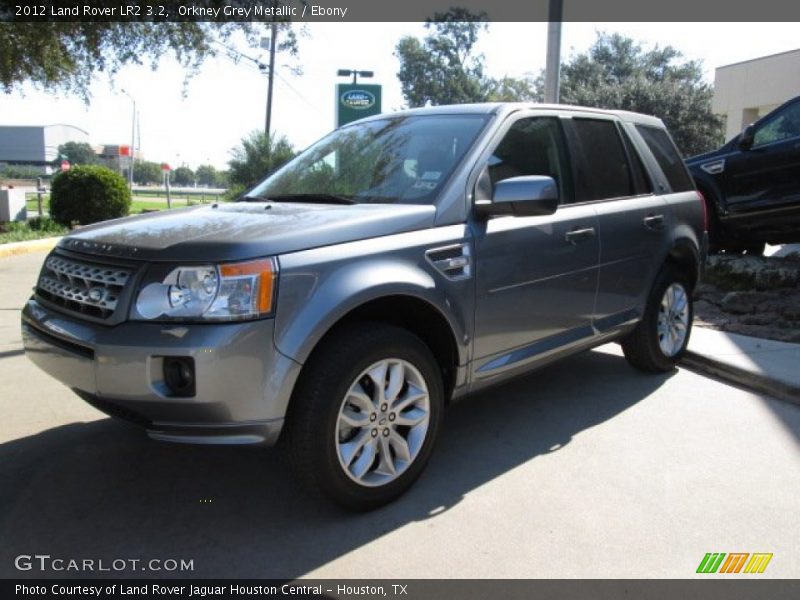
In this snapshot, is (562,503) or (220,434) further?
(562,503)

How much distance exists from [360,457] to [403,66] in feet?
245

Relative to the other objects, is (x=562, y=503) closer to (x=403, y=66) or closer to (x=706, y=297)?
(x=706, y=297)

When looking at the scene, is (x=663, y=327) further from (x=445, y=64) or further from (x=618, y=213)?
(x=445, y=64)

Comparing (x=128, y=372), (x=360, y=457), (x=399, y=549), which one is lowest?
(x=399, y=549)

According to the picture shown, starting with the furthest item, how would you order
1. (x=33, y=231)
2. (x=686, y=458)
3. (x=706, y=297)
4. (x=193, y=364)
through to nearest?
(x=33, y=231), (x=706, y=297), (x=686, y=458), (x=193, y=364)

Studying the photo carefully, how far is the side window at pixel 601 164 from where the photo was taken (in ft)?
14.2

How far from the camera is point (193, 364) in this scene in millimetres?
2600

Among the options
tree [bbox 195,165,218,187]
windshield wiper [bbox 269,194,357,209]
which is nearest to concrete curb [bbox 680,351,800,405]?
windshield wiper [bbox 269,194,357,209]

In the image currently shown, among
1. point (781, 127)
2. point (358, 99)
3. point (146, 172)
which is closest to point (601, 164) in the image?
point (781, 127)

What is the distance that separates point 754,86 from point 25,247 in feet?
A: 67.1

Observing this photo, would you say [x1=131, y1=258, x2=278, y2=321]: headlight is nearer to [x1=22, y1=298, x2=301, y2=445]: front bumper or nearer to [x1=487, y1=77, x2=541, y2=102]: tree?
[x1=22, y1=298, x2=301, y2=445]: front bumper

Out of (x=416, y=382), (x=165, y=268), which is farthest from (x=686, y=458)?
(x=165, y=268)

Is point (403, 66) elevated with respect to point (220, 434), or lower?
elevated

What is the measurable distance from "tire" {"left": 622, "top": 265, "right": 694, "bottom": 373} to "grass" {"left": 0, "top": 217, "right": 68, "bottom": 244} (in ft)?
38.6
